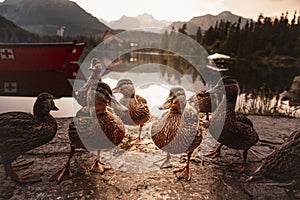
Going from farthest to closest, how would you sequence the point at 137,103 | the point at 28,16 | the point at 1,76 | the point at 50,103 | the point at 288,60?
the point at 288,60
the point at 1,76
the point at 28,16
the point at 137,103
the point at 50,103

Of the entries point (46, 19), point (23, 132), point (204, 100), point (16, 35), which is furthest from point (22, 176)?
point (16, 35)

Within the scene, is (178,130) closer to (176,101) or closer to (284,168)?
(176,101)

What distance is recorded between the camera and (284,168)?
174 cm

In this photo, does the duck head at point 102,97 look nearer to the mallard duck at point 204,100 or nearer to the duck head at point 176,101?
the duck head at point 176,101

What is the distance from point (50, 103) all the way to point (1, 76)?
4.72m

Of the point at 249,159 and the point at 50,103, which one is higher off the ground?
the point at 50,103

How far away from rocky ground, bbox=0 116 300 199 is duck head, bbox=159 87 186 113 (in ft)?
2.15

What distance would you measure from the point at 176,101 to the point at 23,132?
4.88 feet

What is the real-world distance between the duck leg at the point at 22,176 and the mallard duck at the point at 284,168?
192cm

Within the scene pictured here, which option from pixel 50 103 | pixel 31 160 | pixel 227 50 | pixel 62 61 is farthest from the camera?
pixel 227 50

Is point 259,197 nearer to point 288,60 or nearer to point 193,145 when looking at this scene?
point 193,145

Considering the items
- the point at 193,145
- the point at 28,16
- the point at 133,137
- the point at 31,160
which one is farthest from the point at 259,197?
the point at 28,16

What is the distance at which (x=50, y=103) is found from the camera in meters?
2.16

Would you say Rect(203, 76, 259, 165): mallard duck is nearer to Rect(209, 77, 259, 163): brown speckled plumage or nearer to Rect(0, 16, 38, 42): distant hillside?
Rect(209, 77, 259, 163): brown speckled plumage
